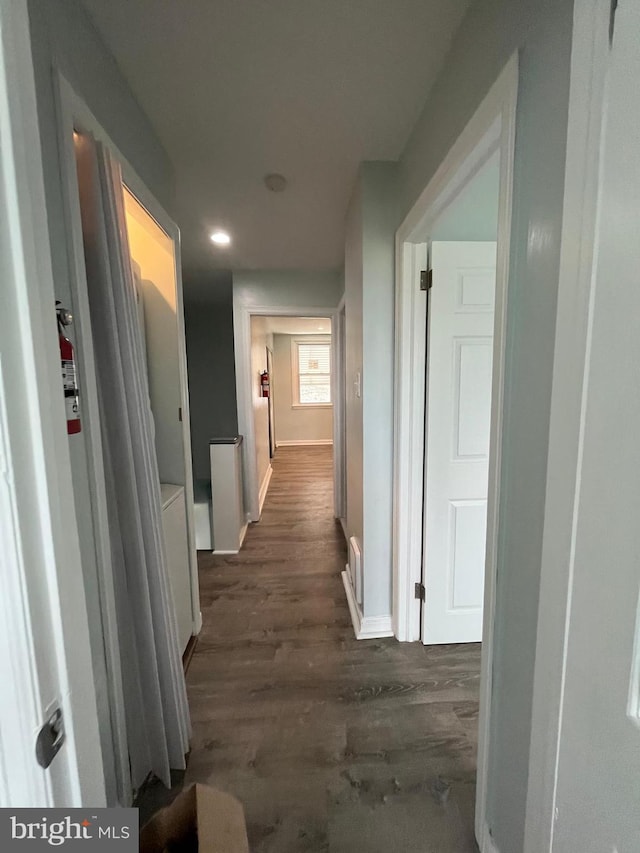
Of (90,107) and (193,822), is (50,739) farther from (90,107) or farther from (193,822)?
(90,107)

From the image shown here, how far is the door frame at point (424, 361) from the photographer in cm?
90

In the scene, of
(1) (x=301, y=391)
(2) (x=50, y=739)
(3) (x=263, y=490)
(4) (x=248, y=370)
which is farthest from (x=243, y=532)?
(1) (x=301, y=391)

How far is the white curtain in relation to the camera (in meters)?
1.09

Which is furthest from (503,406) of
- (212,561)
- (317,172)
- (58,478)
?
(212,561)

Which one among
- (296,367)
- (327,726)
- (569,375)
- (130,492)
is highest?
(296,367)

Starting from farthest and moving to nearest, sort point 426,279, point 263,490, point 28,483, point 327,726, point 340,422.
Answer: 1. point 263,490
2. point 340,422
3. point 426,279
4. point 327,726
5. point 28,483

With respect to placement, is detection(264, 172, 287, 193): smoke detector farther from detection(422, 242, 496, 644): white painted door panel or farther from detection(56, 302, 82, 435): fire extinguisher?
detection(56, 302, 82, 435): fire extinguisher

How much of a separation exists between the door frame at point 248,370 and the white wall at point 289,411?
3704mm

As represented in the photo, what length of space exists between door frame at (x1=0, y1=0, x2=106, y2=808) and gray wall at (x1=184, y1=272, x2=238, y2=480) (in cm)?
456

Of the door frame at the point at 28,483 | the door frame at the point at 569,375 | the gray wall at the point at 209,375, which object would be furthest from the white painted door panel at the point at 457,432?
the gray wall at the point at 209,375

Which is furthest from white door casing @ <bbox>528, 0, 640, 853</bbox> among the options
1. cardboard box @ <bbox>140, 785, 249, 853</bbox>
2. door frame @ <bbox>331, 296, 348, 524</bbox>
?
door frame @ <bbox>331, 296, 348, 524</bbox>

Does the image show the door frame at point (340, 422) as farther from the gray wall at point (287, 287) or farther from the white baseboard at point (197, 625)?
the white baseboard at point (197, 625)

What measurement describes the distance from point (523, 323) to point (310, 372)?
22.3ft

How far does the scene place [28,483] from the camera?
43 cm
